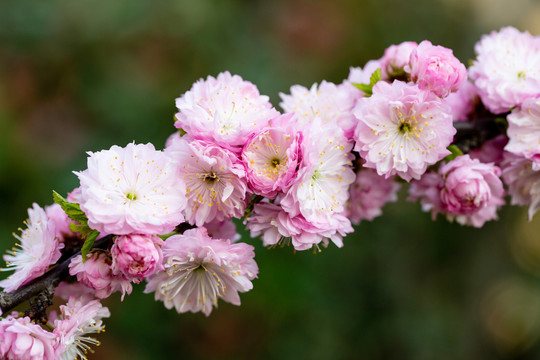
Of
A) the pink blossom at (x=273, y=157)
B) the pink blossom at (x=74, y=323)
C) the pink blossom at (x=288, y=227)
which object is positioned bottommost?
the pink blossom at (x=74, y=323)

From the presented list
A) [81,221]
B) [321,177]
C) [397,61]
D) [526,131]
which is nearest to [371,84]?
[397,61]

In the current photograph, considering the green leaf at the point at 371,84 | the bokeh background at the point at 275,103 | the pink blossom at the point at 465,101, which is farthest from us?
the bokeh background at the point at 275,103

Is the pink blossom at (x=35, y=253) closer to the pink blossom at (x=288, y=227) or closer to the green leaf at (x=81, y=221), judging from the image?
the green leaf at (x=81, y=221)

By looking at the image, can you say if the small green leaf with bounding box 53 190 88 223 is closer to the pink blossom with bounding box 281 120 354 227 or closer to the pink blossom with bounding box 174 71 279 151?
the pink blossom with bounding box 174 71 279 151

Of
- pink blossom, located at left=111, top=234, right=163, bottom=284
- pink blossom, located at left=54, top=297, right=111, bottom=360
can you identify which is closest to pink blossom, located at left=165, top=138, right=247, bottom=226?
pink blossom, located at left=111, top=234, right=163, bottom=284

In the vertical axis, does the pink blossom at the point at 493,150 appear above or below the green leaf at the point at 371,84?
above

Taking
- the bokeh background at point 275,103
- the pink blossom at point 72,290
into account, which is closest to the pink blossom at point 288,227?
the pink blossom at point 72,290

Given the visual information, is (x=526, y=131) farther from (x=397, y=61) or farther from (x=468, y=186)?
(x=397, y=61)
